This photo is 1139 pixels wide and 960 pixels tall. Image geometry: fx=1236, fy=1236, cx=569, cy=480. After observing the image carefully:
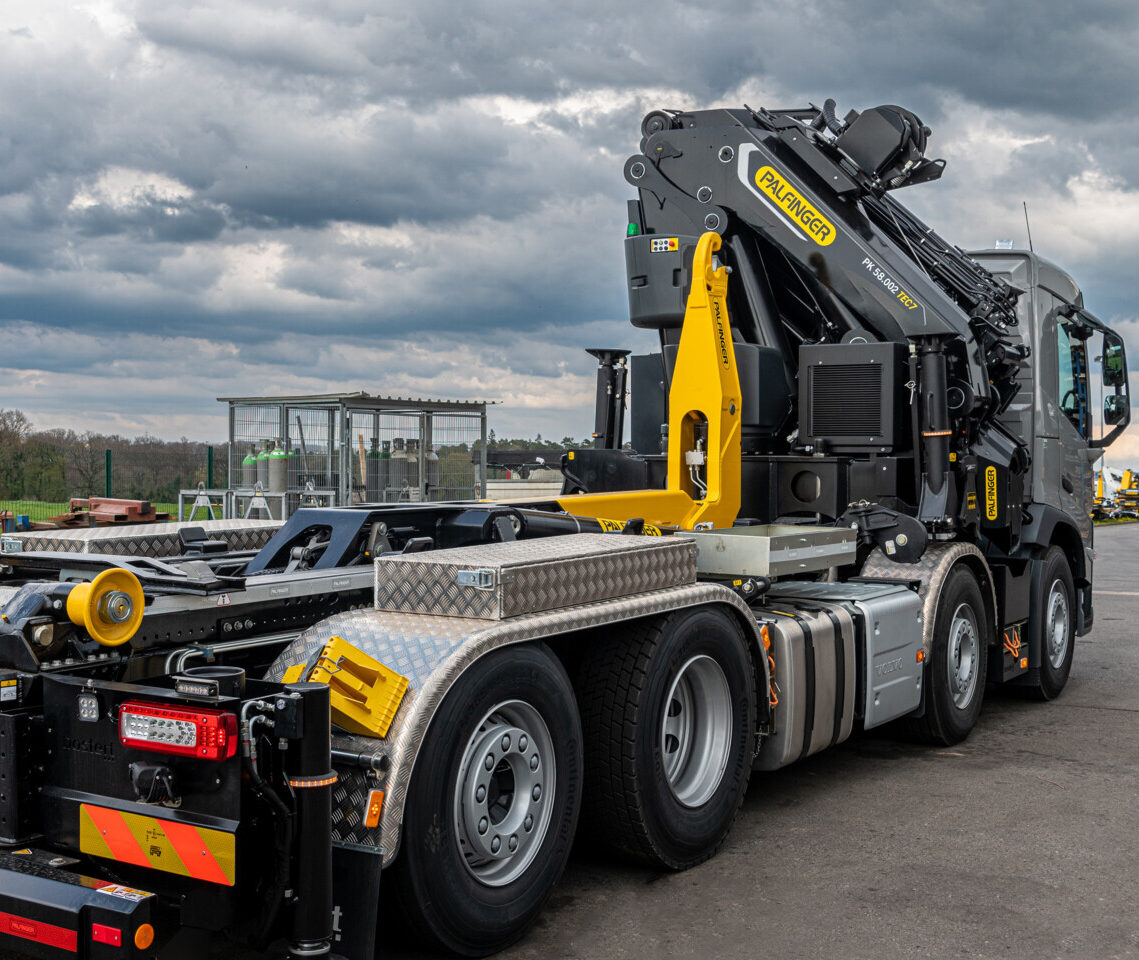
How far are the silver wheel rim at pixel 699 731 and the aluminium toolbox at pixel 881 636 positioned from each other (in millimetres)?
1436

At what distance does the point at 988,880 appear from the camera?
5266 millimetres

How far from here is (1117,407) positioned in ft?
34.4

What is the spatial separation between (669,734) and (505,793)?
1204mm

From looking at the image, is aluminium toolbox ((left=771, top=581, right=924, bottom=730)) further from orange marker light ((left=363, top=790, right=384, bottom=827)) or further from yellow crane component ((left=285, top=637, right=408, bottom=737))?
orange marker light ((left=363, top=790, right=384, bottom=827))

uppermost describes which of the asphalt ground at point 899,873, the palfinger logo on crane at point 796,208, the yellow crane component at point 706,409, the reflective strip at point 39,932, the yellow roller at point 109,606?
the palfinger logo on crane at point 796,208

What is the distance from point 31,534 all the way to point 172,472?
48.1 ft

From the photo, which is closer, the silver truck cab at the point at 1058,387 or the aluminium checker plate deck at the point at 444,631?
the aluminium checker plate deck at the point at 444,631

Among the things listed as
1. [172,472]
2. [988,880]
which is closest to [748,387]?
[988,880]

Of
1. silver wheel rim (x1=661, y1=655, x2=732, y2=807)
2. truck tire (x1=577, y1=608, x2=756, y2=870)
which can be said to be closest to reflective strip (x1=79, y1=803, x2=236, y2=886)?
truck tire (x1=577, y1=608, x2=756, y2=870)

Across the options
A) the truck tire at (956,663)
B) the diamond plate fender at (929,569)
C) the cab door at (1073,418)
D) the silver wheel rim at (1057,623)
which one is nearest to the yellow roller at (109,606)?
the diamond plate fender at (929,569)

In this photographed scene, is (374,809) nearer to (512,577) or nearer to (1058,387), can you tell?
(512,577)

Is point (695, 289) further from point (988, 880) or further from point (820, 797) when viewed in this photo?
point (988, 880)

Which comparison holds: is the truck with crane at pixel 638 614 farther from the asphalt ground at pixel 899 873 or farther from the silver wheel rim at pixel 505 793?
the asphalt ground at pixel 899 873

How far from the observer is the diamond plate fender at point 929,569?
768 centimetres
